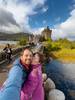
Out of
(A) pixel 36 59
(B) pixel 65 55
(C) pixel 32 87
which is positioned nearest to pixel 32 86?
(C) pixel 32 87

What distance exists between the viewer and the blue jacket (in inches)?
114

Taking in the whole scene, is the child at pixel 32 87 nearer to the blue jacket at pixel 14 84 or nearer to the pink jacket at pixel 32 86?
the pink jacket at pixel 32 86

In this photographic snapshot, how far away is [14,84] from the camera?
3.45 m

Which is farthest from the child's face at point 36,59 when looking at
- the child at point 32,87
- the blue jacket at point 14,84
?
the blue jacket at point 14,84

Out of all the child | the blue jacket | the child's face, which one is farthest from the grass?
the blue jacket

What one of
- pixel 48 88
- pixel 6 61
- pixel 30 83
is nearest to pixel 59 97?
pixel 48 88

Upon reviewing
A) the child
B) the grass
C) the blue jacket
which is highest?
A: the blue jacket

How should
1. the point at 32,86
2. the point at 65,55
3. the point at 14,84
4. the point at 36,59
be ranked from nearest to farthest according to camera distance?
the point at 14,84 < the point at 32,86 < the point at 36,59 < the point at 65,55

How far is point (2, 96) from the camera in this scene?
2.84 meters

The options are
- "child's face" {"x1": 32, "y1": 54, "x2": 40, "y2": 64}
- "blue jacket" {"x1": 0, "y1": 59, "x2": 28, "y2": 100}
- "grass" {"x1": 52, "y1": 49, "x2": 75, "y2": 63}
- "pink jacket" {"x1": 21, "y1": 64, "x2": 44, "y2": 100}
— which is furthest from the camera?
"grass" {"x1": 52, "y1": 49, "x2": 75, "y2": 63}

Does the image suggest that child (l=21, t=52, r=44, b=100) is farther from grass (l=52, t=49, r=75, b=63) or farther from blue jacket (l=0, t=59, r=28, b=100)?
grass (l=52, t=49, r=75, b=63)

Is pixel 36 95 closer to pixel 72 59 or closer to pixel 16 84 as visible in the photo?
pixel 16 84

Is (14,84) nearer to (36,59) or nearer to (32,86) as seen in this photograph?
(32,86)

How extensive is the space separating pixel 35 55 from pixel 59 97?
2923 millimetres
